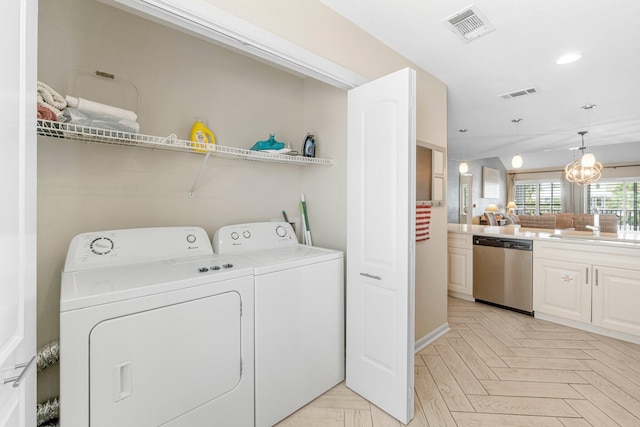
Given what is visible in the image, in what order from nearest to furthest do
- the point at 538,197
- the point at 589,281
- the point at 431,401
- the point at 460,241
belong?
1. the point at 431,401
2. the point at 589,281
3. the point at 460,241
4. the point at 538,197

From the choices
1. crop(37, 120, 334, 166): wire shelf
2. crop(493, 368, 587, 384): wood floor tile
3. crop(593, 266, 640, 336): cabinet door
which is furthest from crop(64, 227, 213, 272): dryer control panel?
crop(593, 266, 640, 336): cabinet door

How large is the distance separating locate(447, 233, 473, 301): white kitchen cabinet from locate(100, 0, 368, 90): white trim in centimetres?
273

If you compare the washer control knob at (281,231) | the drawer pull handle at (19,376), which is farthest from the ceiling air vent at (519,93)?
the drawer pull handle at (19,376)

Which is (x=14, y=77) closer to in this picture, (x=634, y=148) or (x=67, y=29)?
(x=67, y=29)

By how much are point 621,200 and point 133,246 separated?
9.92 m

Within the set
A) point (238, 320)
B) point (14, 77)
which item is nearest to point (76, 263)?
point (238, 320)

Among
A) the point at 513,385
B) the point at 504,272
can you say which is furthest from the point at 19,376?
the point at 504,272

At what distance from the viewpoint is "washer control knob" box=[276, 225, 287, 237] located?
220 cm

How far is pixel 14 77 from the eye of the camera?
2.25 feet

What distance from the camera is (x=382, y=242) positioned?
176cm

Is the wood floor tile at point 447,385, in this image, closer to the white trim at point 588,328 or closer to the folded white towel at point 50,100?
the white trim at point 588,328

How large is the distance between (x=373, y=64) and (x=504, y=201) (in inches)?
358

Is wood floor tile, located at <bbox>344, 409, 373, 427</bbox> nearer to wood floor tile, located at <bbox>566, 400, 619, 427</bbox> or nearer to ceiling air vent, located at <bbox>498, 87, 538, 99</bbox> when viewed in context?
wood floor tile, located at <bbox>566, 400, 619, 427</bbox>

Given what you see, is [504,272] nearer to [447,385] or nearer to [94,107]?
[447,385]
